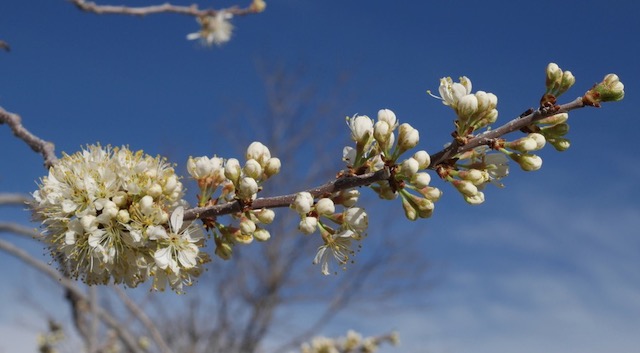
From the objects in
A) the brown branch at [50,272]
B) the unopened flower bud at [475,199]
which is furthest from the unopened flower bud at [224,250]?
the brown branch at [50,272]

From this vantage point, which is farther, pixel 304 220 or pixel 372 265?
pixel 372 265

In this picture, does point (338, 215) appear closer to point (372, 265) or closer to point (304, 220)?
point (304, 220)

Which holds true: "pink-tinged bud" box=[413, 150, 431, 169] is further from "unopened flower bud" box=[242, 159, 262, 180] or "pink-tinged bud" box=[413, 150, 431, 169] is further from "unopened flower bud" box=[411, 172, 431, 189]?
"unopened flower bud" box=[242, 159, 262, 180]

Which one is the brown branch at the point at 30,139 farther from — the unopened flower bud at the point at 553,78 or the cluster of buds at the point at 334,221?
the unopened flower bud at the point at 553,78

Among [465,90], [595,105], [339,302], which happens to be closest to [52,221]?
[465,90]

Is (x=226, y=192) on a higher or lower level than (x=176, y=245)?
higher

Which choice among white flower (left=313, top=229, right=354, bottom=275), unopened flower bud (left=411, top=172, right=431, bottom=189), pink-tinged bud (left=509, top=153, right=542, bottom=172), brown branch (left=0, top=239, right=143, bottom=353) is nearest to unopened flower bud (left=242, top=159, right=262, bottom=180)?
white flower (left=313, top=229, right=354, bottom=275)
